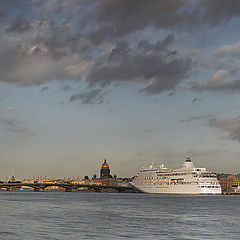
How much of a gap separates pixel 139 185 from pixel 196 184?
118 ft

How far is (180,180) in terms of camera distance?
6929 inches

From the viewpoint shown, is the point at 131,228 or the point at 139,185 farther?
the point at 139,185

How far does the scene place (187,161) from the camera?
187500mm

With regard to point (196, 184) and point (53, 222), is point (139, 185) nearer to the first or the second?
point (196, 184)

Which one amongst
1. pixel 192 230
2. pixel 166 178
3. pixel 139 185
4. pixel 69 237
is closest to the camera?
pixel 69 237

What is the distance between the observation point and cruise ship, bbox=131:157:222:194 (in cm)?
16975

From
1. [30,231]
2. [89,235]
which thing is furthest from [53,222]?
[89,235]

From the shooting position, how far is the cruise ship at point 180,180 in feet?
557

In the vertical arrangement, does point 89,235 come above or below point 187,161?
below

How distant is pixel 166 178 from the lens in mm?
181500

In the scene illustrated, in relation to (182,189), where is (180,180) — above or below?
above

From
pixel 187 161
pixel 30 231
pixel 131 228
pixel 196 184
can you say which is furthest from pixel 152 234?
pixel 187 161

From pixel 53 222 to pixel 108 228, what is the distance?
8845 millimetres

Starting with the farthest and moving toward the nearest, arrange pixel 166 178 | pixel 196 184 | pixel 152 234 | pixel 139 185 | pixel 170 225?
pixel 139 185, pixel 166 178, pixel 196 184, pixel 170 225, pixel 152 234
